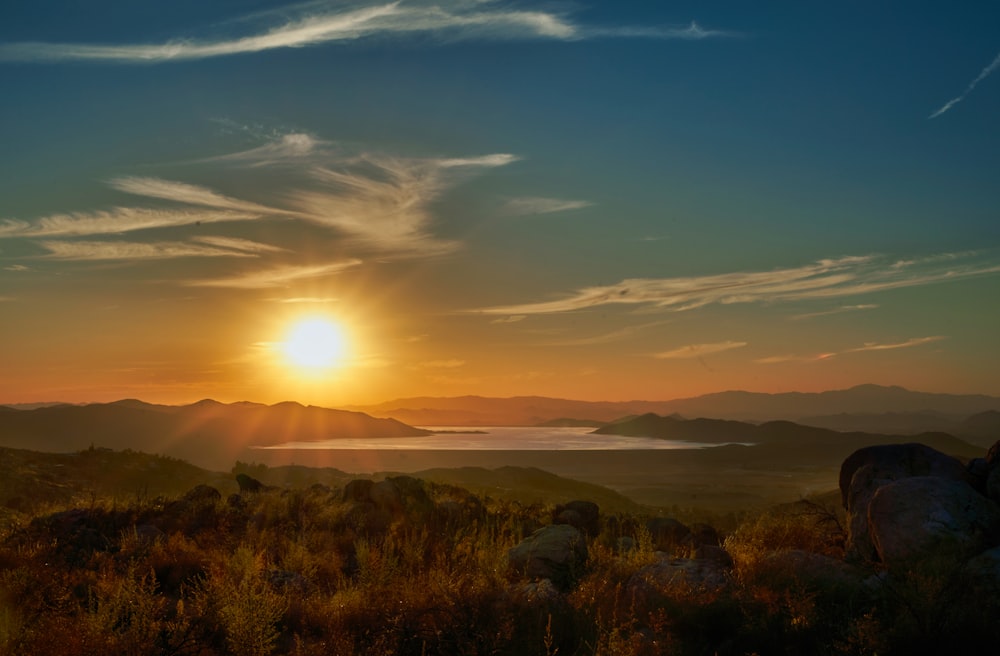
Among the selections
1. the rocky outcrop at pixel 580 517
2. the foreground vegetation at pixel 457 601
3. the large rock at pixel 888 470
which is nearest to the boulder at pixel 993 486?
the large rock at pixel 888 470

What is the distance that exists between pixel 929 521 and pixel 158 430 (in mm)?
108317

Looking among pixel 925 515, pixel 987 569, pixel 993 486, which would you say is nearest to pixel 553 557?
pixel 925 515

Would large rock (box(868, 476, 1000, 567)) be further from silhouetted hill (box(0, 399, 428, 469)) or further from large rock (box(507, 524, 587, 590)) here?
silhouetted hill (box(0, 399, 428, 469))

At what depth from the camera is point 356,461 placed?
7875cm

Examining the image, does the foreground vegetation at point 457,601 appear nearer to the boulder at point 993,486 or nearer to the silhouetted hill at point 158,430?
the boulder at point 993,486

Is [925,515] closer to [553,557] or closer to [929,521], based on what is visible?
[929,521]

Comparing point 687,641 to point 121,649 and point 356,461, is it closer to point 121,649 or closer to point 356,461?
point 121,649

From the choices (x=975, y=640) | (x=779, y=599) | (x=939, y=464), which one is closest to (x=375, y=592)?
(x=779, y=599)

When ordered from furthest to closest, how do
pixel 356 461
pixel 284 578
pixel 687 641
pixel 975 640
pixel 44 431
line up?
pixel 44 431 < pixel 356 461 < pixel 284 578 < pixel 687 641 < pixel 975 640

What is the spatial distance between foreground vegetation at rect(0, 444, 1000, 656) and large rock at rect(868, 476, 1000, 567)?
2.31ft

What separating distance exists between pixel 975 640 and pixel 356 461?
7495cm

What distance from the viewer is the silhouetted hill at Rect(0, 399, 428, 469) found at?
88312 millimetres

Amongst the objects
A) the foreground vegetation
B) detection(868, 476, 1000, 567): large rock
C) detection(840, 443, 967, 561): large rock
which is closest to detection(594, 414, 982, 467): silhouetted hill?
detection(840, 443, 967, 561): large rock

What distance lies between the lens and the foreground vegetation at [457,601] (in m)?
7.37
